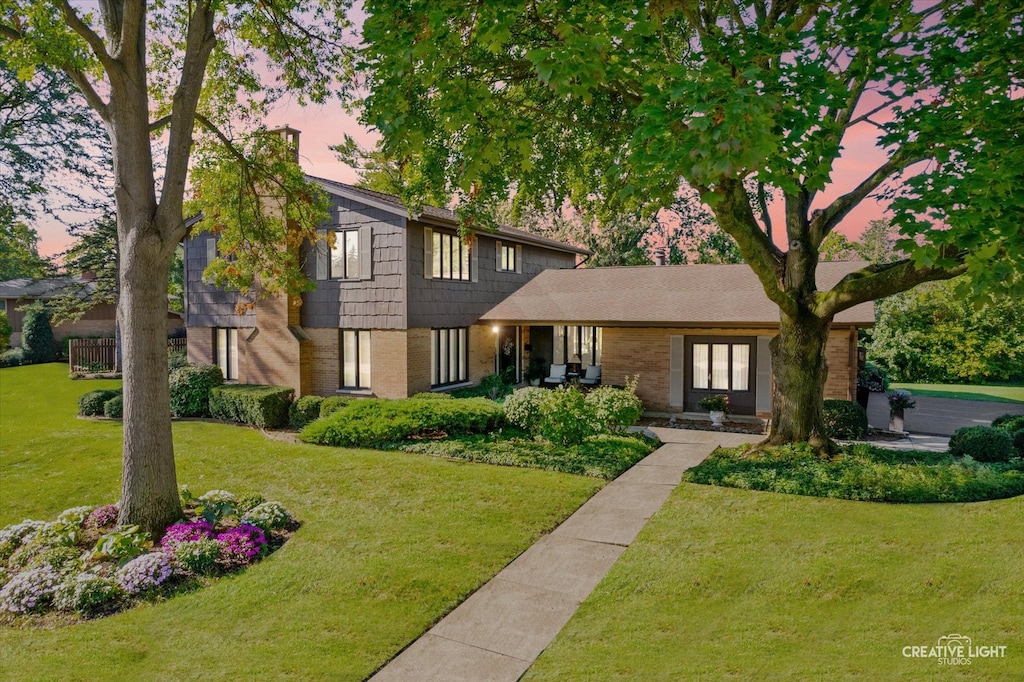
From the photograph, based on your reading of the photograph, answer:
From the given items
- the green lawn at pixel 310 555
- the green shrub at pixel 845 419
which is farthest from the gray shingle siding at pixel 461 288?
the green shrub at pixel 845 419

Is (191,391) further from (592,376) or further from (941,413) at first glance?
(941,413)

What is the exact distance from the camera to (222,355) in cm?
2050

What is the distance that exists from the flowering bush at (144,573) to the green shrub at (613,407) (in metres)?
8.91

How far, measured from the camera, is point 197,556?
7.12 m

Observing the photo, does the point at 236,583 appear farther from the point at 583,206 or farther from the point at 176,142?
the point at 583,206

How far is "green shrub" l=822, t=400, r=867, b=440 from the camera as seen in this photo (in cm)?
1459

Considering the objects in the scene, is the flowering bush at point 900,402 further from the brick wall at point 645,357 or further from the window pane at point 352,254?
the window pane at point 352,254

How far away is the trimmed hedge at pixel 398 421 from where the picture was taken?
13.9m

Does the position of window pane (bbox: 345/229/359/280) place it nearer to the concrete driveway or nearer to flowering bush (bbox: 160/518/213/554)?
flowering bush (bbox: 160/518/213/554)

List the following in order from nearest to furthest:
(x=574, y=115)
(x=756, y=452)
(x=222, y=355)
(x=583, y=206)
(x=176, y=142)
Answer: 1. (x=176, y=142)
2. (x=756, y=452)
3. (x=574, y=115)
4. (x=583, y=206)
5. (x=222, y=355)

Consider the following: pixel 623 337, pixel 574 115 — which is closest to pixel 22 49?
pixel 574 115

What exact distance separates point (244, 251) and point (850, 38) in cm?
1204

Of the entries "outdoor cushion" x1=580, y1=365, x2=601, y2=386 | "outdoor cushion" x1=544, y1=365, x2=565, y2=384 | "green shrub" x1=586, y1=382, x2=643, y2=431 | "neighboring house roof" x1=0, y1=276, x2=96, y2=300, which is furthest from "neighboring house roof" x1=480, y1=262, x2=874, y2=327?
"neighboring house roof" x1=0, y1=276, x2=96, y2=300

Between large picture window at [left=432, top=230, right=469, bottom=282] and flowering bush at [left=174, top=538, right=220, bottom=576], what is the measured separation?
12083mm
